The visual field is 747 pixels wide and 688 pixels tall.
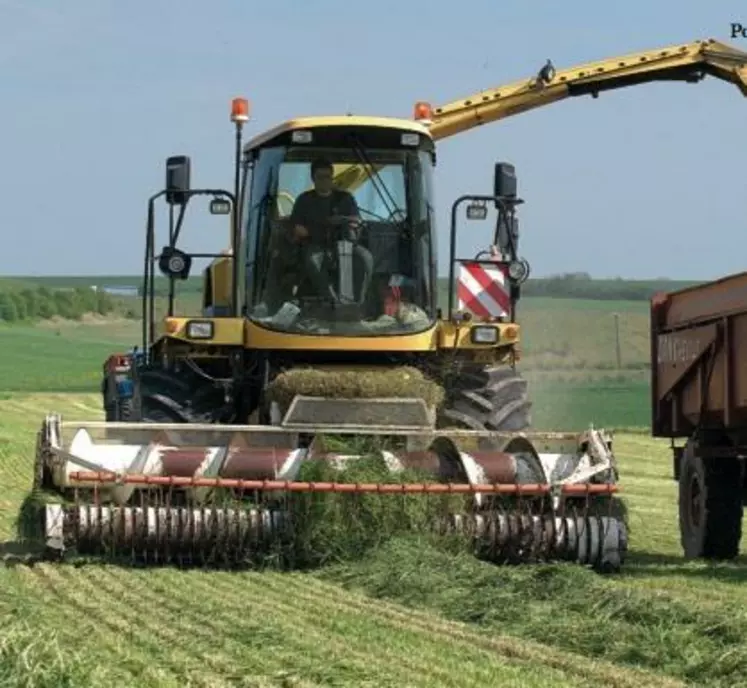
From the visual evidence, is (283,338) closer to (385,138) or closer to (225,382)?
(225,382)

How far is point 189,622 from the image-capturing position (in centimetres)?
830

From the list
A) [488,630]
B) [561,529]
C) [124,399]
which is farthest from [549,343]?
[488,630]

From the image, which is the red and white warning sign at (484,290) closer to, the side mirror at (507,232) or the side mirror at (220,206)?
the side mirror at (507,232)

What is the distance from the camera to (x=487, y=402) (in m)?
12.6

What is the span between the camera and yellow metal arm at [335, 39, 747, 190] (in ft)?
60.2

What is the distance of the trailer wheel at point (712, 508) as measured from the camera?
12.8 meters

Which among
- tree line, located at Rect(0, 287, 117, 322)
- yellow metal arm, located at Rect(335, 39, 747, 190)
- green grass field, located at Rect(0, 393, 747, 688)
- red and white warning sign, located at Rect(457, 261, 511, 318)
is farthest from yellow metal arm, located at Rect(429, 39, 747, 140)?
tree line, located at Rect(0, 287, 117, 322)

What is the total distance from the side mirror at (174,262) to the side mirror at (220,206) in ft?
1.18

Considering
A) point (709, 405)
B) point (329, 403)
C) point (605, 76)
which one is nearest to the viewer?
point (329, 403)

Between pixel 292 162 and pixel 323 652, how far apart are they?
18.3 feet

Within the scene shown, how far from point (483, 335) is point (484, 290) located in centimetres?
166

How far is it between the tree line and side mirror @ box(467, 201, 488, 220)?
59.2 meters

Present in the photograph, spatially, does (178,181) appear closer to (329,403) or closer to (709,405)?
(329,403)

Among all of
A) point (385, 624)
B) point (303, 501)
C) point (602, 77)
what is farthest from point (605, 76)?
point (385, 624)
